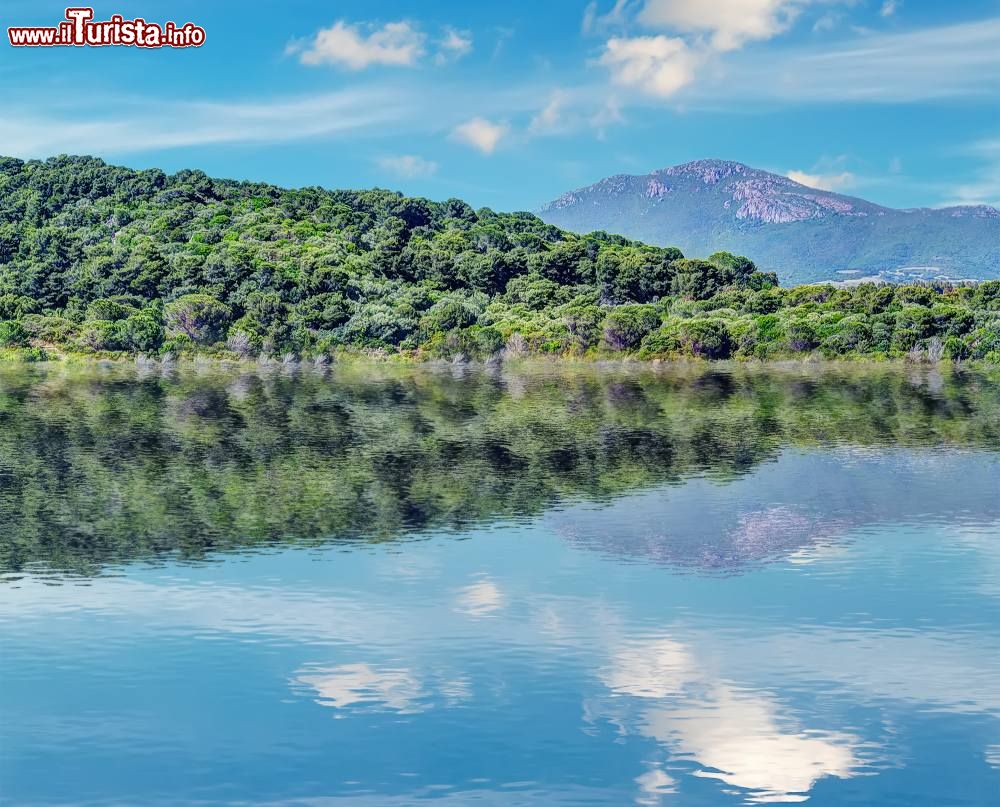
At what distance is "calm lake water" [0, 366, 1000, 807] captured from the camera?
719 inches

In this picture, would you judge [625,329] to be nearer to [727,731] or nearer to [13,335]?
[13,335]

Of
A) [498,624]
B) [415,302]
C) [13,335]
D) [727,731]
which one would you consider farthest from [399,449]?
[415,302]

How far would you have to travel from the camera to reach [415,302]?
140250 millimetres

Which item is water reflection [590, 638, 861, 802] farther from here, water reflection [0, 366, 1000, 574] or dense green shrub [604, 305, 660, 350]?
dense green shrub [604, 305, 660, 350]

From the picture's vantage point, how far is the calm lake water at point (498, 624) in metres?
18.2

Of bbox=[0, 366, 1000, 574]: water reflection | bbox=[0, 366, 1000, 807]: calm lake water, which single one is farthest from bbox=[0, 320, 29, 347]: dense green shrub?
bbox=[0, 366, 1000, 807]: calm lake water

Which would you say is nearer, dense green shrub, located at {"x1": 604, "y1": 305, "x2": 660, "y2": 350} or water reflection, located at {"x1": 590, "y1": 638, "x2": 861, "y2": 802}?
water reflection, located at {"x1": 590, "y1": 638, "x2": 861, "y2": 802}

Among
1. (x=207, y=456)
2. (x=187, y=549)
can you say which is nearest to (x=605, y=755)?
(x=187, y=549)

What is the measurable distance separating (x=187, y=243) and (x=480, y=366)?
2435 inches

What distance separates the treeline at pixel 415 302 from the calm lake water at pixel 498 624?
246 ft

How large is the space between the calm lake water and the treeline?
74.9m

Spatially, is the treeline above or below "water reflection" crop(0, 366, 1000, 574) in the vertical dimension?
above

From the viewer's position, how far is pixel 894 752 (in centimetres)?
1875

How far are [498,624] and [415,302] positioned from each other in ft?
383
